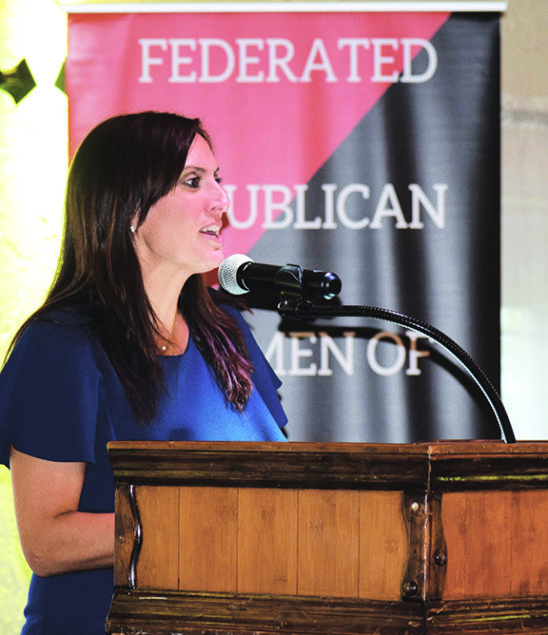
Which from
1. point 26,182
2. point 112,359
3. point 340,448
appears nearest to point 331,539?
point 340,448

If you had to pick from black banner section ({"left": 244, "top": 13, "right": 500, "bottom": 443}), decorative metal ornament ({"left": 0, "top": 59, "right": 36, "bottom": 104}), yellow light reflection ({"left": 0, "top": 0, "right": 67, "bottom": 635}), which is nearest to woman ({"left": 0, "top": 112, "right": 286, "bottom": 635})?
black banner section ({"left": 244, "top": 13, "right": 500, "bottom": 443})

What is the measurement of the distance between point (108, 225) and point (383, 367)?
1.16 metres

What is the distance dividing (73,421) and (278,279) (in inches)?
14.6

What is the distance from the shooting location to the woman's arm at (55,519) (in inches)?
49.6

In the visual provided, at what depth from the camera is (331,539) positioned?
0.88m

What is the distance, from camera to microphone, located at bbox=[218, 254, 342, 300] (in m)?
1.19

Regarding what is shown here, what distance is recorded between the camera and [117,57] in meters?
2.58

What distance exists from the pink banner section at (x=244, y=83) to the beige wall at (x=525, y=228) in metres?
A: 0.46

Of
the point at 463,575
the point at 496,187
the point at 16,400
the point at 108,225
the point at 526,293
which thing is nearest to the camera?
the point at 463,575

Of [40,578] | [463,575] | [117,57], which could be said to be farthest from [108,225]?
[117,57]

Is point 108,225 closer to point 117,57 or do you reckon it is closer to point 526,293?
point 117,57

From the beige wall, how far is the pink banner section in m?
0.46

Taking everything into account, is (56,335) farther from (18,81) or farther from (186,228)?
(18,81)

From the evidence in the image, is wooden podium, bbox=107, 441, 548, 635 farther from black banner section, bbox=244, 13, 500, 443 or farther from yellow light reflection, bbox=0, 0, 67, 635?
yellow light reflection, bbox=0, 0, 67, 635
